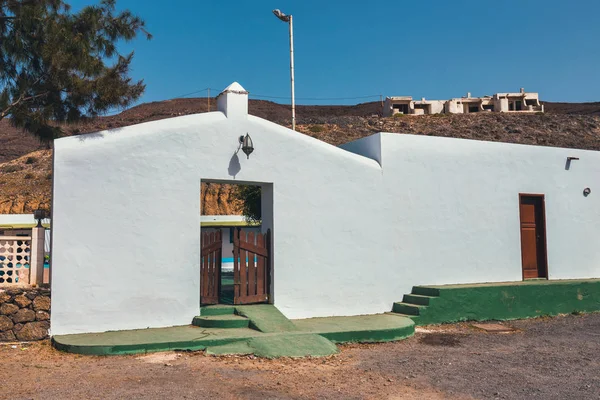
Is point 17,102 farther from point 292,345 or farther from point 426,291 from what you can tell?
point 426,291

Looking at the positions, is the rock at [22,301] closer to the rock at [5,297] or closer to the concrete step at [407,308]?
the rock at [5,297]

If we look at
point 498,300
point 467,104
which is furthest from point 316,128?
point 498,300

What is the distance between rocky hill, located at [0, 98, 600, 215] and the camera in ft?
114

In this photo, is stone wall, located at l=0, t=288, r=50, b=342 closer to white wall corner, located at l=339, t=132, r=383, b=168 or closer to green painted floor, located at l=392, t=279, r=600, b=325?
green painted floor, located at l=392, t=279, r=600, b=325

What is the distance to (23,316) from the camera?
780 cm

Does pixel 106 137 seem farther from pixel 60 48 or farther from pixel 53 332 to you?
pixel 53 332

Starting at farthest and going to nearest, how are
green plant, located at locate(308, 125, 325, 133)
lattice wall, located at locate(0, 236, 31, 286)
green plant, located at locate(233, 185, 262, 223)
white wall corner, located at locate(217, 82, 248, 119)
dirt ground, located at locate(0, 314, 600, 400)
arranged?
green plant, located at locate(308, 125, 325, 133) < green plant, located at locate(233, 185, 262, 223) < white wall corner, located at locate(217, 82, 248, 119) < lattice wall, located at locate(0, 236, 31, 286) < dirt ground, located at locate(0, 314, 600, 400)

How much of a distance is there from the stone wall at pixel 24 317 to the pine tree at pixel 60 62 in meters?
2.94

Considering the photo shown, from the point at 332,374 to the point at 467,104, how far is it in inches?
2230

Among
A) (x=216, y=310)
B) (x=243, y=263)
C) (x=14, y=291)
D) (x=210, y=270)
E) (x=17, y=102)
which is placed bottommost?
(x=216, y=310)

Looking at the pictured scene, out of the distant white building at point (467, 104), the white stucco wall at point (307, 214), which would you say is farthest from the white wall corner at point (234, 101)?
the distant white building at point (467, 104)

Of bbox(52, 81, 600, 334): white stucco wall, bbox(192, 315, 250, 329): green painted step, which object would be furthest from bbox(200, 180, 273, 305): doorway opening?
bbox(192, 315, 250, 329): green painted step

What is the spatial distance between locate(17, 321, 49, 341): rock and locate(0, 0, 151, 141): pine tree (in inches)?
131

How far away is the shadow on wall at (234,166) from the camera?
912 cm
